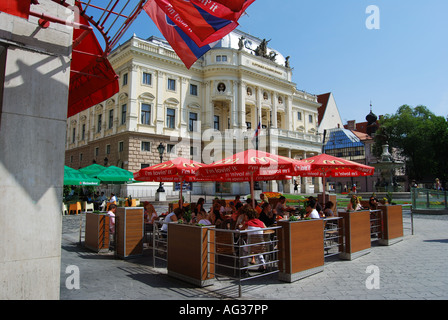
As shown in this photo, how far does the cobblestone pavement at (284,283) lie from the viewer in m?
5.40

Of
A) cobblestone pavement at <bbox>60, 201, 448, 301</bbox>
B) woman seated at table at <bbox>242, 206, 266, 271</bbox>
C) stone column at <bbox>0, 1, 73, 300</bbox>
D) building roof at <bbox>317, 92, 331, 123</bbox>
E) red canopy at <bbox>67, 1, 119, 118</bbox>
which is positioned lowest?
cobblestone pavement at <bbox>60, 201, 448, 301</bbox>

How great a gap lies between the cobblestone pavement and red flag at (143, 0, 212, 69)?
14.0 ft

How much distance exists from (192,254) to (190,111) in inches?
1436

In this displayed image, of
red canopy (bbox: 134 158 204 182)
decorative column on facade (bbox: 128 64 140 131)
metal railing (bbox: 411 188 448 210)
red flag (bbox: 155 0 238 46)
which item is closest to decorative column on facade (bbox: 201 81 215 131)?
decorative column on facade (bbox: 128 64 140 131)

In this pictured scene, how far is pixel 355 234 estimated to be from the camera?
832 cm

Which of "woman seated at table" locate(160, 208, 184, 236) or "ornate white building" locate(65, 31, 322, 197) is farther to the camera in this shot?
"ornate white building" locate(65, 31, 322, 197)

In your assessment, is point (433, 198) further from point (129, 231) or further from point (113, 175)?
point (113, 175)

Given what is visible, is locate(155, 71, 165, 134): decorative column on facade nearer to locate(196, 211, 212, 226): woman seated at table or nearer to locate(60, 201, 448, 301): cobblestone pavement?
locate(60, 201, 448, 301): cobblestone pavement

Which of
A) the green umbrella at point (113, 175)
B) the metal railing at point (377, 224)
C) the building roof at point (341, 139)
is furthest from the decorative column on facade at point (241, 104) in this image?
the building roof at point (341, 139)

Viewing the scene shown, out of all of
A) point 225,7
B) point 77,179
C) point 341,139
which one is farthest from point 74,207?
point 341,139

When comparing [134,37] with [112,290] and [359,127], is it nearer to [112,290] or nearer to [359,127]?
[112,290]

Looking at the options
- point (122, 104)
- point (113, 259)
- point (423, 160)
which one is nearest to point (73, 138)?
point (122, 104)

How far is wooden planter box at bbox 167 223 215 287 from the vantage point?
19.6 feet
